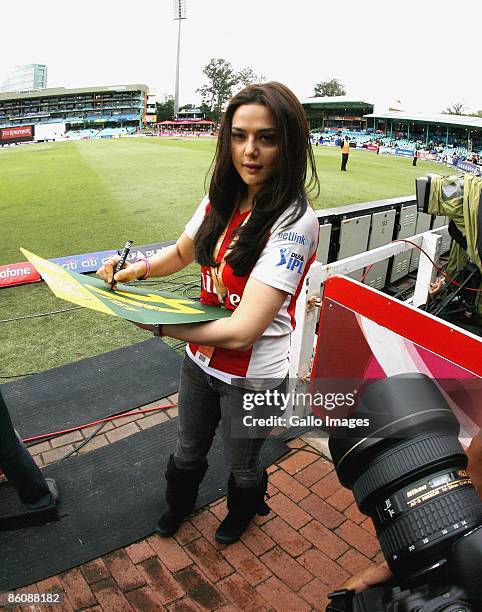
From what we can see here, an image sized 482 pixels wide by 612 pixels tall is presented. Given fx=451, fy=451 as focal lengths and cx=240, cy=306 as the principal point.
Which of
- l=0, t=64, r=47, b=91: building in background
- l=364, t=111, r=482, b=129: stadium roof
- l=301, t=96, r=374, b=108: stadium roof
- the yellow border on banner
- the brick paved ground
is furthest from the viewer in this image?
l=0, t=64, r=47, b=91: building in background

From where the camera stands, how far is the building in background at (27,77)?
420ft

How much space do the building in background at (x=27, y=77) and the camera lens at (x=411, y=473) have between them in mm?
150185

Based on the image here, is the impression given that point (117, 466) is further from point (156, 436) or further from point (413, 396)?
point (413, 396)

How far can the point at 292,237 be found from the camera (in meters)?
1.32

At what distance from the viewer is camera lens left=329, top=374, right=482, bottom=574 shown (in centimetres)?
83

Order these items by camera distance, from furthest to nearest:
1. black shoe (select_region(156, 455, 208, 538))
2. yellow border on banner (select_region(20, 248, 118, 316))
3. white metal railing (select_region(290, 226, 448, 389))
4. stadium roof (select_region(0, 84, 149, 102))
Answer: stadium roof (select_region(0, 84, 149, 102)) → white metal railing (select_region(290, 226, 448, 389)) → black shoe (select_region(156, 455, 208, 538)) → yellow border on banner (select_region(20, 248, 118, 316))

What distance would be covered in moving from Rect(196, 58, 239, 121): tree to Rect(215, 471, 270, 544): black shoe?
224 ft

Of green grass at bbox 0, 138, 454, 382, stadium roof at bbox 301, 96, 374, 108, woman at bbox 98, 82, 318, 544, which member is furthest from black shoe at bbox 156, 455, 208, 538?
stadium roof at bbox 301, 96, 374, 108

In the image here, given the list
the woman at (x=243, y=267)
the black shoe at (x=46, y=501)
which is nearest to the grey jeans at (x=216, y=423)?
the woman at (x=243, y=267)

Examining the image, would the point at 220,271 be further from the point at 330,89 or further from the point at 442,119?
the point at 330,89

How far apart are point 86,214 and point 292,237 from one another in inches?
331

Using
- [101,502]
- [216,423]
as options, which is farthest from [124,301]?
[101,502]

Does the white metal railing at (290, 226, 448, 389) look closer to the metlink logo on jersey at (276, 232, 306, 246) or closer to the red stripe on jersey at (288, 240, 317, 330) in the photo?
the red stripe on jersey at (288, 240, 317, 330)

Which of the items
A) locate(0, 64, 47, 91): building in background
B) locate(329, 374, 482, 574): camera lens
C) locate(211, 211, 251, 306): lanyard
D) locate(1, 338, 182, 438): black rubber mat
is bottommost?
locate(1, 338, 182, 438): black rubber mat
